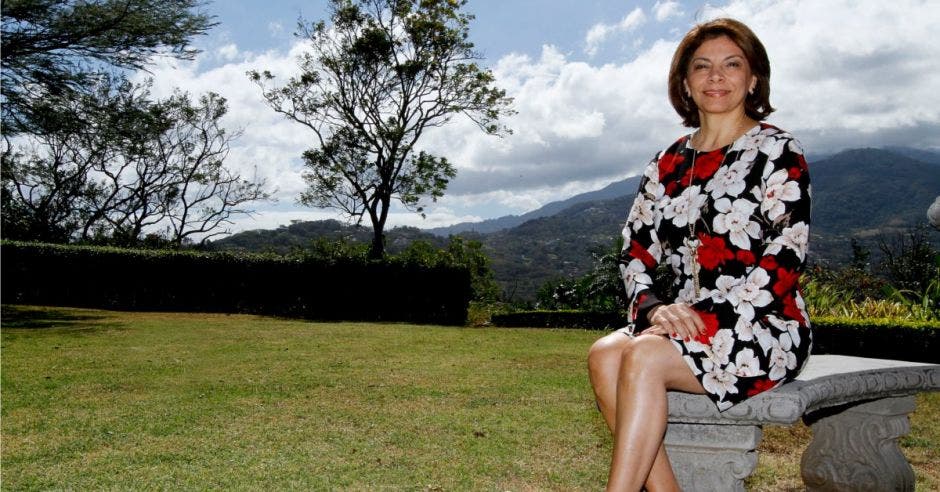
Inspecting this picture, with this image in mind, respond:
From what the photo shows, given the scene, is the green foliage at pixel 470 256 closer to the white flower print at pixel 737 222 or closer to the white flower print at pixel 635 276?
the white flower print at pixel 635 276

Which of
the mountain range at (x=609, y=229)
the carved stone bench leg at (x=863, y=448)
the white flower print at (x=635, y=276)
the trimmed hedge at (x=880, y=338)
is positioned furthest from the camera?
the mountain range at (x=609, y=229)

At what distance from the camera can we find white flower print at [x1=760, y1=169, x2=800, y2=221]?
103 inches

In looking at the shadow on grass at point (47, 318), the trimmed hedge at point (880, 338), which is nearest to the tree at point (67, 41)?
the shadow on grass at point (47, 318)

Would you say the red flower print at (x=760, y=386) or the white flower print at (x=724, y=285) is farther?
the white flower print at (x=724, y=285)

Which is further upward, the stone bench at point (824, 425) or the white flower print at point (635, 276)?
the white flower print at point (635, 276)

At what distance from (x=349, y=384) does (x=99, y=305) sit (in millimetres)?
17389

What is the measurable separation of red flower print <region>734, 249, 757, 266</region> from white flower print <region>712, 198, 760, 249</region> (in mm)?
20

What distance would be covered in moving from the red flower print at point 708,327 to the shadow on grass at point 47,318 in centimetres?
1499

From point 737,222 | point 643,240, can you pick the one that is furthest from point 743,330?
point 643,240

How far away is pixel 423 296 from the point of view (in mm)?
21016

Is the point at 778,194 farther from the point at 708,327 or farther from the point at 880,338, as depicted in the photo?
the point at 880,338

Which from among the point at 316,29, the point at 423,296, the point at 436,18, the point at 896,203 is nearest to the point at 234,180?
the point at 316,29

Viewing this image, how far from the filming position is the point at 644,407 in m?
2.36

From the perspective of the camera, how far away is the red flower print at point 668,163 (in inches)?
120
